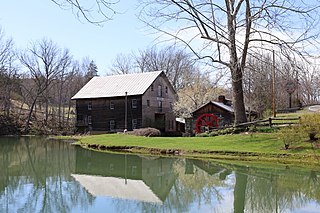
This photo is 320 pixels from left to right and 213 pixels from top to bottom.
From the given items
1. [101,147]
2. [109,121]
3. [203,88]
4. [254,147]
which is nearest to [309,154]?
[254,147]

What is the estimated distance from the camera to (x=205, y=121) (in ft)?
109

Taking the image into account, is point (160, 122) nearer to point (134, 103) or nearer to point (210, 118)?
point (134, 103)

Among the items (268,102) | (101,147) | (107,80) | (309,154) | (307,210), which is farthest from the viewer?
(107,80)

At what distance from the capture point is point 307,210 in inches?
337

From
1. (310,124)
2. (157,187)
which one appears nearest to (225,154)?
(310,124)

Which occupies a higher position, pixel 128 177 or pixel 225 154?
pixel 225 154

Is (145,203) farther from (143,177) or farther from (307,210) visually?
(143,177)

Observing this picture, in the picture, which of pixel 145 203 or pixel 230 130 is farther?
pixel 230 130

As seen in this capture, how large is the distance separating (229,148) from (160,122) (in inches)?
967

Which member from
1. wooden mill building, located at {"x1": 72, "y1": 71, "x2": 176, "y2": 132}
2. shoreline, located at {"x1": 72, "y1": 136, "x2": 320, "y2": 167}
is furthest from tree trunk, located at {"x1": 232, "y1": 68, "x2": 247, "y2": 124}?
wooden mill building, located at {"x1": 72, "y1": 71, "x2": 176, "y2": 132}

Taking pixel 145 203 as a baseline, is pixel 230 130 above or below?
above

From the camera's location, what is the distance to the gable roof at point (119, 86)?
4259cm

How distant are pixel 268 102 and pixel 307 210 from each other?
33877 millimetres

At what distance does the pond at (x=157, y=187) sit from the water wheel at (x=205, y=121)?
14386 millimetres
